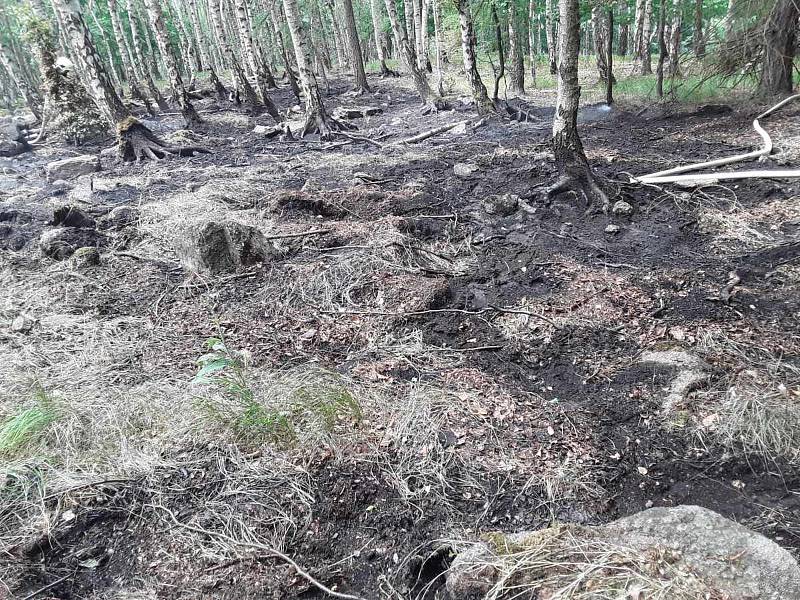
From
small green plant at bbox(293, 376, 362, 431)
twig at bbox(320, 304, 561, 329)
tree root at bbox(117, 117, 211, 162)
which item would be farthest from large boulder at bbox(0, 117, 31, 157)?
small green plant at bbox(293, 376, 362, 431)

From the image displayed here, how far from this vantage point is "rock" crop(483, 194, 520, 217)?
6410 mm

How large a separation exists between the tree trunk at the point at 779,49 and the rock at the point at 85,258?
1180 centimetres

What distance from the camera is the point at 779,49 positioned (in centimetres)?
911

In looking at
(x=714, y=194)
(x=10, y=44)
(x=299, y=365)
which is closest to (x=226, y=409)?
(x=299, y=365)

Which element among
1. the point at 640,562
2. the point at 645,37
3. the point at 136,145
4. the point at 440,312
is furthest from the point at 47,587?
the point at 645,37

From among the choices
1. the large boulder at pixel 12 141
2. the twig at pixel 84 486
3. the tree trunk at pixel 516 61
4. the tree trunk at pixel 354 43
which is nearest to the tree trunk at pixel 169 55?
the large boulder at pixel 12 141

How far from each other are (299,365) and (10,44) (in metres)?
45.7

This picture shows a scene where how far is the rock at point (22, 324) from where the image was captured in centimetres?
431

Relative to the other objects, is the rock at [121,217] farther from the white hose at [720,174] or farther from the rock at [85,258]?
the white hose at [720,174]

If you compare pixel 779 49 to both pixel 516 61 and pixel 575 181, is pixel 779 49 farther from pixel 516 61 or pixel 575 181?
pixel 516 61

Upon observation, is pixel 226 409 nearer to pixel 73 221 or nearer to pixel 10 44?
pixel 73 221

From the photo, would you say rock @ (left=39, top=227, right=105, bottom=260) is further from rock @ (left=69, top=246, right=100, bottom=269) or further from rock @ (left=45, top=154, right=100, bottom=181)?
rock @ (left=45, top=154, right=100, bottom=181)

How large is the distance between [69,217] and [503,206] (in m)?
5.89

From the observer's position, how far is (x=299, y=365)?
12.1ft
